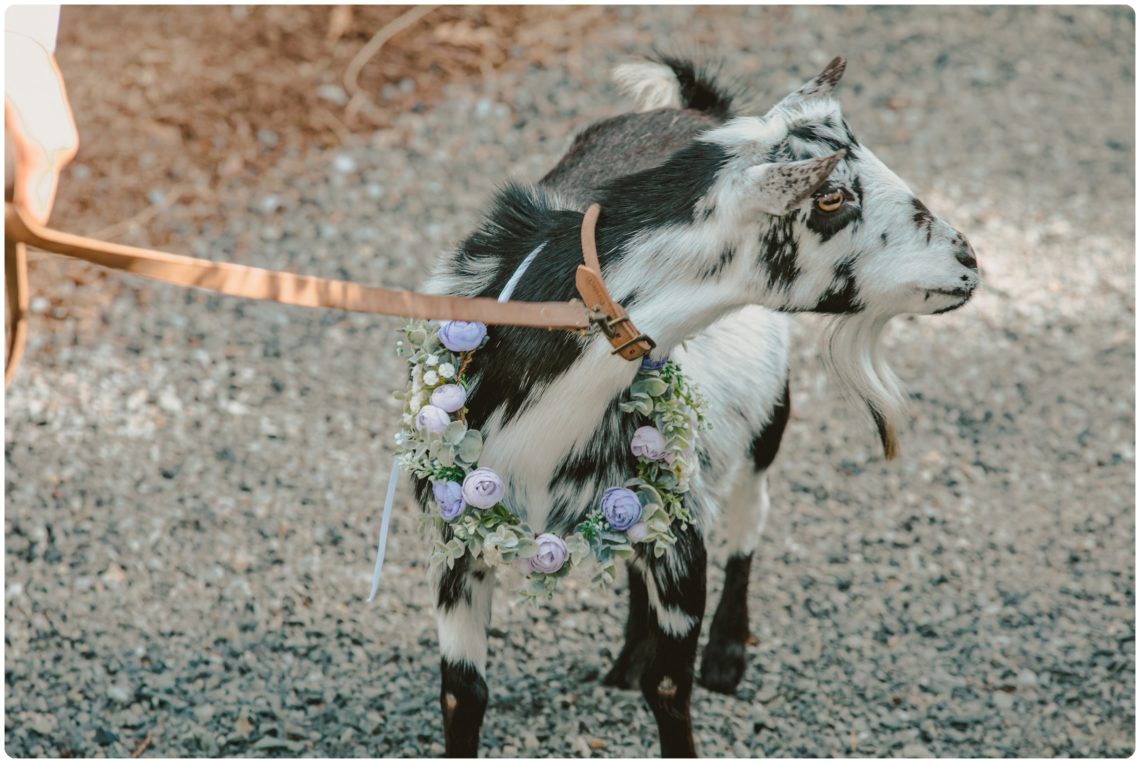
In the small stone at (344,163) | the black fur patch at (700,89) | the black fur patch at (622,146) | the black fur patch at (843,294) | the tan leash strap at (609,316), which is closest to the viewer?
the tan leash strap at (609,316)

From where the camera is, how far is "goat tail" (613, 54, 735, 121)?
3.66 meters

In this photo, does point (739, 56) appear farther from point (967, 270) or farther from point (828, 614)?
point (967, 270)

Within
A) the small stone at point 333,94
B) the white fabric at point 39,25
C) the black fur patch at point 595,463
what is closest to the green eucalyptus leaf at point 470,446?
the black fur patch at point 595,463

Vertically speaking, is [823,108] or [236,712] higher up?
[823,108]

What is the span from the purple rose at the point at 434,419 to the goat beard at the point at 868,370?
84cm

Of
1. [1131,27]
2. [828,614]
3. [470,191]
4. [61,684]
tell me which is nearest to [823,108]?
[828,614]

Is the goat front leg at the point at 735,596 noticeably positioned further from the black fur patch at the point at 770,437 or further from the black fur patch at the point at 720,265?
the black fur patch at the point at 720,265

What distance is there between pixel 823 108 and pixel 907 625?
2029 millimetres

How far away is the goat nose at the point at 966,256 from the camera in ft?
8.16

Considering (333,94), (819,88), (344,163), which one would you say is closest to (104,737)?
(819,88)

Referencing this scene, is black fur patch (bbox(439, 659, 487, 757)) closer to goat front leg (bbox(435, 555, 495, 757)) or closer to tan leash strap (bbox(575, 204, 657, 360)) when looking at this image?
goat front leg (bbox(435, 555, 495, 757))

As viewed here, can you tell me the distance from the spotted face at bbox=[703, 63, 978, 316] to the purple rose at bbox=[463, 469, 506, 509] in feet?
2.17

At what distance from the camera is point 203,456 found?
449 centimetres

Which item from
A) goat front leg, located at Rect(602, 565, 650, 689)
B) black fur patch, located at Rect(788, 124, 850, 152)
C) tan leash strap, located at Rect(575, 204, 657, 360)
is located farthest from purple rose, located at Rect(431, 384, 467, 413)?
goat front leg, located at Rect(602, 565, 650, 689)
